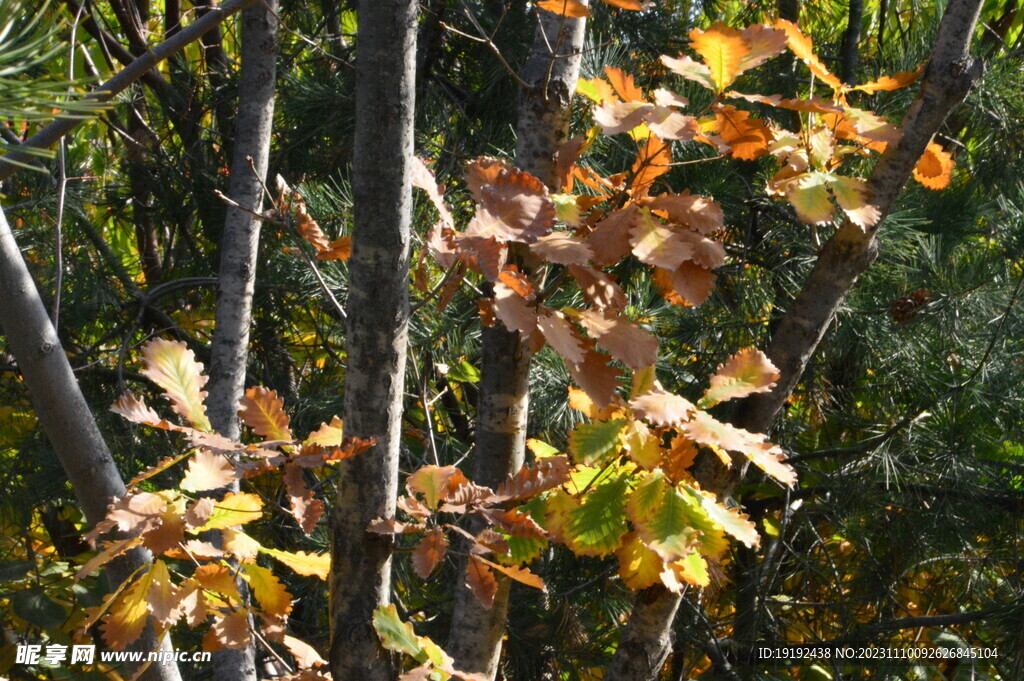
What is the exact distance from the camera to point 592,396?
2.52 feet

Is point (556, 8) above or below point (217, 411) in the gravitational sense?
above

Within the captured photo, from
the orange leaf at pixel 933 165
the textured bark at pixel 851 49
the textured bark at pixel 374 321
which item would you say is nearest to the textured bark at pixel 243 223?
the textured bark at pixel 374 321

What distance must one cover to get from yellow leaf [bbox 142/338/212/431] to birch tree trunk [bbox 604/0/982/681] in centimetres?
63

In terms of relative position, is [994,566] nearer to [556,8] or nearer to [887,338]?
[887,338]

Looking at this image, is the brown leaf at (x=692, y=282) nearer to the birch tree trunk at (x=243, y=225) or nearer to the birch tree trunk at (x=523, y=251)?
the birch tree trunk at (x=523, y=251)

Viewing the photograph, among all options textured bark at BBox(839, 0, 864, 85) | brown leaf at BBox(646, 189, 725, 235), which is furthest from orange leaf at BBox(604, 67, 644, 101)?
textured bark at BBox(839, 0, 864, 85)

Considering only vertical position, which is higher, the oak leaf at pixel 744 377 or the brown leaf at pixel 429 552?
the oak leaf at pixel 744 377

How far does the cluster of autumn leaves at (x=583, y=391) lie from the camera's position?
0.78 meters

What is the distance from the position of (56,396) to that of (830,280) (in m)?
0.92

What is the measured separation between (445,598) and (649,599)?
104 centimetres

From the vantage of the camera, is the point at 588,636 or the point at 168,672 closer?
the point at 168,672

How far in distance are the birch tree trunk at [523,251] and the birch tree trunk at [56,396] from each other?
0.42 m

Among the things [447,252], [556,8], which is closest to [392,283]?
[447,252]

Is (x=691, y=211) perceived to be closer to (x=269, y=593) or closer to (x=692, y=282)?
(x=692, y=282)
